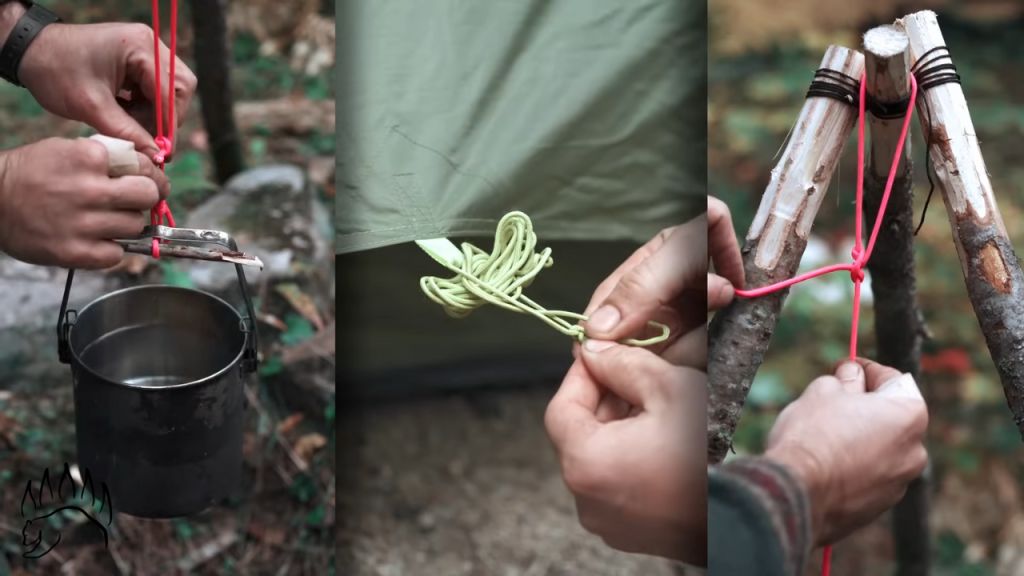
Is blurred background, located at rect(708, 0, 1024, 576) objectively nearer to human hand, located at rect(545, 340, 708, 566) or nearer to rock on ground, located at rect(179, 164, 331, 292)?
human hand, located at rect(545, 340, 708, 566)

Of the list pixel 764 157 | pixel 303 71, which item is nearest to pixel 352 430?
pixel 303 71

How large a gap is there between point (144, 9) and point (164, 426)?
79 centimetres

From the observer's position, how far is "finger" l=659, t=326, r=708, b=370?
5.61 feet

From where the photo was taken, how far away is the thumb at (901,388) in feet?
5.01

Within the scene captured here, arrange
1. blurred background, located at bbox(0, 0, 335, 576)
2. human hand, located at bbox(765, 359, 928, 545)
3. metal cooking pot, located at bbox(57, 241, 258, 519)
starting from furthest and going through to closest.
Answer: blurred background, located at bbox(0, 0, 335, 576), metal cooking pot, located at bbox(57, 241, 258, 519), human hand, located at bbox(765, 359, 928, 545)

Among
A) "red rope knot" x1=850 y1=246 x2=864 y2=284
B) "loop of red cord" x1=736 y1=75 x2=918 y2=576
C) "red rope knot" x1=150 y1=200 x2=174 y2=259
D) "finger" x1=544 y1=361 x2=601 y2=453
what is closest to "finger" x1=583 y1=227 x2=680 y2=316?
"finger" x1=544 y1=361 x2=601 y2=453

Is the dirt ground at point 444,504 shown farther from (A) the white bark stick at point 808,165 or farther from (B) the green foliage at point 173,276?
(A) the white bark stick at point 808,165

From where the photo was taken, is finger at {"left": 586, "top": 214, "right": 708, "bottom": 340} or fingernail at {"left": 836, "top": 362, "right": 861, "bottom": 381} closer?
fingernail at {"left": 836, "top": 362, "right": 861, "bottom": 381}

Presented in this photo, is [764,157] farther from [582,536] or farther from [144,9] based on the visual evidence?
[144,9]

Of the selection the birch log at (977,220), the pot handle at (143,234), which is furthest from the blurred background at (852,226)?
the pot handle at (143,234)

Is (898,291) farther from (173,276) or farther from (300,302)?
(173,276)

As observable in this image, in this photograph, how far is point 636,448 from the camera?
168 centimetres

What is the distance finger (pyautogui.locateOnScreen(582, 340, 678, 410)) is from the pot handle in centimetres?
65

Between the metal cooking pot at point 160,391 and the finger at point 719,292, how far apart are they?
84 centimetres
